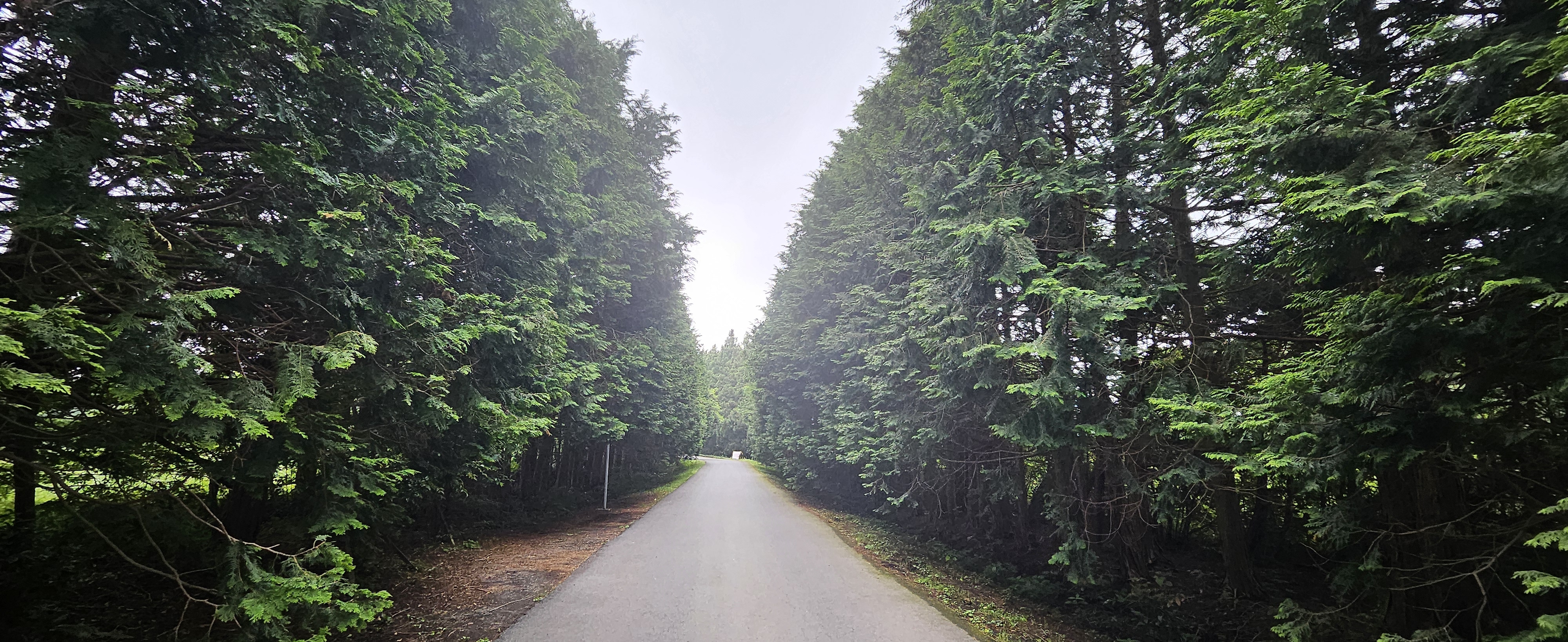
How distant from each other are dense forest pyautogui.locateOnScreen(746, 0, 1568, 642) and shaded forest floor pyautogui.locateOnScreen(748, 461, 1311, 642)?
0.24 feet

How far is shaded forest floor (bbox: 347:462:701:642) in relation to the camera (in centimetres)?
553

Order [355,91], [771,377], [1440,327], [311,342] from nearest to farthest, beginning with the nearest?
[1440,327] < [311,342] < [355,91] < [771,377]

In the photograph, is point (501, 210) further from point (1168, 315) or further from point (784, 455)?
point (784, 455)

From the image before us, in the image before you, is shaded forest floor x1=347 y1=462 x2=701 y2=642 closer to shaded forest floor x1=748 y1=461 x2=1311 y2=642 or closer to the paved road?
the paved road

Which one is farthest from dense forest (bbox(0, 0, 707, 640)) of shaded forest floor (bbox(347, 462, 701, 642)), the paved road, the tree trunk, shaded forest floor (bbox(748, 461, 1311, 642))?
shaded forest floor (bbox(748, 461, 1311, 642))

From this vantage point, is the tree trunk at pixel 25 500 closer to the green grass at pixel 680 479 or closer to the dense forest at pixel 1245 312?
the dense forest at pixel 1245 312

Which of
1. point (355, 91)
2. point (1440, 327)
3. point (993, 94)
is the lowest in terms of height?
point (1440, 327)

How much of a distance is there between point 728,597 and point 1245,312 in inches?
300

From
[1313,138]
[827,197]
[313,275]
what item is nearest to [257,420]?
[313,275]

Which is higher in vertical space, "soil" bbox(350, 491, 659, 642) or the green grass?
"soil" bbox(350, 491, 659, 642)

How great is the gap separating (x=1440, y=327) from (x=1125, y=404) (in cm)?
389

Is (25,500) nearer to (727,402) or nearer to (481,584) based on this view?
(481,584)

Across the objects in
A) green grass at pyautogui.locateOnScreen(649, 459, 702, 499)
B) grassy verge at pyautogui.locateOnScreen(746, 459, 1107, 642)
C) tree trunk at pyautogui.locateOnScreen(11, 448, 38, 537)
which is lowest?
green grass at pyautogui.locateOnScreen(649, 459, 702, 499)

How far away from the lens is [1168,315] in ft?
21.6
